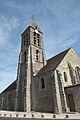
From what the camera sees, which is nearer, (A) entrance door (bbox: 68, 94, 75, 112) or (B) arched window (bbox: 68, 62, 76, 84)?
(A) entrance door (bbox: 68, 94, 75, 112)

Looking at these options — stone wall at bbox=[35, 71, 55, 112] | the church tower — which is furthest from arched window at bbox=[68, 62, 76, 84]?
the church tower

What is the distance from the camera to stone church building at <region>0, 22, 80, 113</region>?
Result: 1635 cm

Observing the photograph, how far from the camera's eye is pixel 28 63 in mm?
23797

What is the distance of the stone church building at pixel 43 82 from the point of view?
1635 centimetres

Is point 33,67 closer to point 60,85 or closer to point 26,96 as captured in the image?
point 26,96

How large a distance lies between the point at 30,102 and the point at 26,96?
4.55ft

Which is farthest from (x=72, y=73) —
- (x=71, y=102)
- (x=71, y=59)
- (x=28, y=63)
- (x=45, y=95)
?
(x=28, y=63)

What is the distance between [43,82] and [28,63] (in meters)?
5.60

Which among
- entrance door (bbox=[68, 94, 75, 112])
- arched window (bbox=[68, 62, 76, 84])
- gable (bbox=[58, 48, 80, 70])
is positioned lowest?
entrance door (bbox=[68, 94, 75, 112])

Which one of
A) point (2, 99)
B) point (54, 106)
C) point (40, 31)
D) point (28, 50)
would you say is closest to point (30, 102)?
point (54, 106)

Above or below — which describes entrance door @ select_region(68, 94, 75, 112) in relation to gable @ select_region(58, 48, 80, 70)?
A: below

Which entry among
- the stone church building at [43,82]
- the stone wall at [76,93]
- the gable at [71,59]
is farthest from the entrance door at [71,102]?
the gable at [71,59]

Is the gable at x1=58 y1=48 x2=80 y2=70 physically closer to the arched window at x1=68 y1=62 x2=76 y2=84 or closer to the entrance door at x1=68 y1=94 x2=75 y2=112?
the arched window at x1=68 y1=62 x2=76 y2=84

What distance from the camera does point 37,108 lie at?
19719mm
